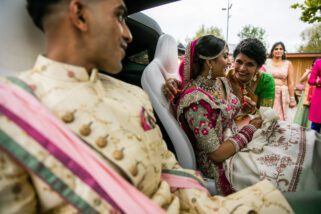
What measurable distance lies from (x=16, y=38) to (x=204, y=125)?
48.2 inches

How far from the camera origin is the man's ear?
1.00 meters

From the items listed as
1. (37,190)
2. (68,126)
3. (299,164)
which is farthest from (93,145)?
(299,164)

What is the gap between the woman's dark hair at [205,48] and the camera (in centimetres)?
219

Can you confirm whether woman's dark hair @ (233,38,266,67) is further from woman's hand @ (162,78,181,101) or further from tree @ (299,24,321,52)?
tree @ (299,24,321,52)

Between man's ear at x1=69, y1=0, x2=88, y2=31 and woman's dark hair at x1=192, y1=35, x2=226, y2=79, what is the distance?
1.35m

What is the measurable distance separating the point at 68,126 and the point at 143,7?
54.3 inches

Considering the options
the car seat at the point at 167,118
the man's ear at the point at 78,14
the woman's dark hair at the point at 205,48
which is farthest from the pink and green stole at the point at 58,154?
the woman's dark hair at the point at 205,48

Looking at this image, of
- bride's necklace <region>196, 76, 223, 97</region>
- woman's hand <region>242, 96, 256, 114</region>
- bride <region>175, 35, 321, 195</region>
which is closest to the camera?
bride <region>175, 35, 321, 195</region>

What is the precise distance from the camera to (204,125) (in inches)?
74.8

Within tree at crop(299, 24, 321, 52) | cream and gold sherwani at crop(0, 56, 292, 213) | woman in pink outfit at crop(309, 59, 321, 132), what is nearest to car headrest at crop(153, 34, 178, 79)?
cream and gold sherwani at crop(0, 56, 292, 213)

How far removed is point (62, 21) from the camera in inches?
40.4

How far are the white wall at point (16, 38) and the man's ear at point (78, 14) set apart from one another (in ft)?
1.09

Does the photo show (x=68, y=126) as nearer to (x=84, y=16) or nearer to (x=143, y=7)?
(x=84, y=16)

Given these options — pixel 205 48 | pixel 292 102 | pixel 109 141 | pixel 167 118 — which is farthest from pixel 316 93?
pixel 109 141
